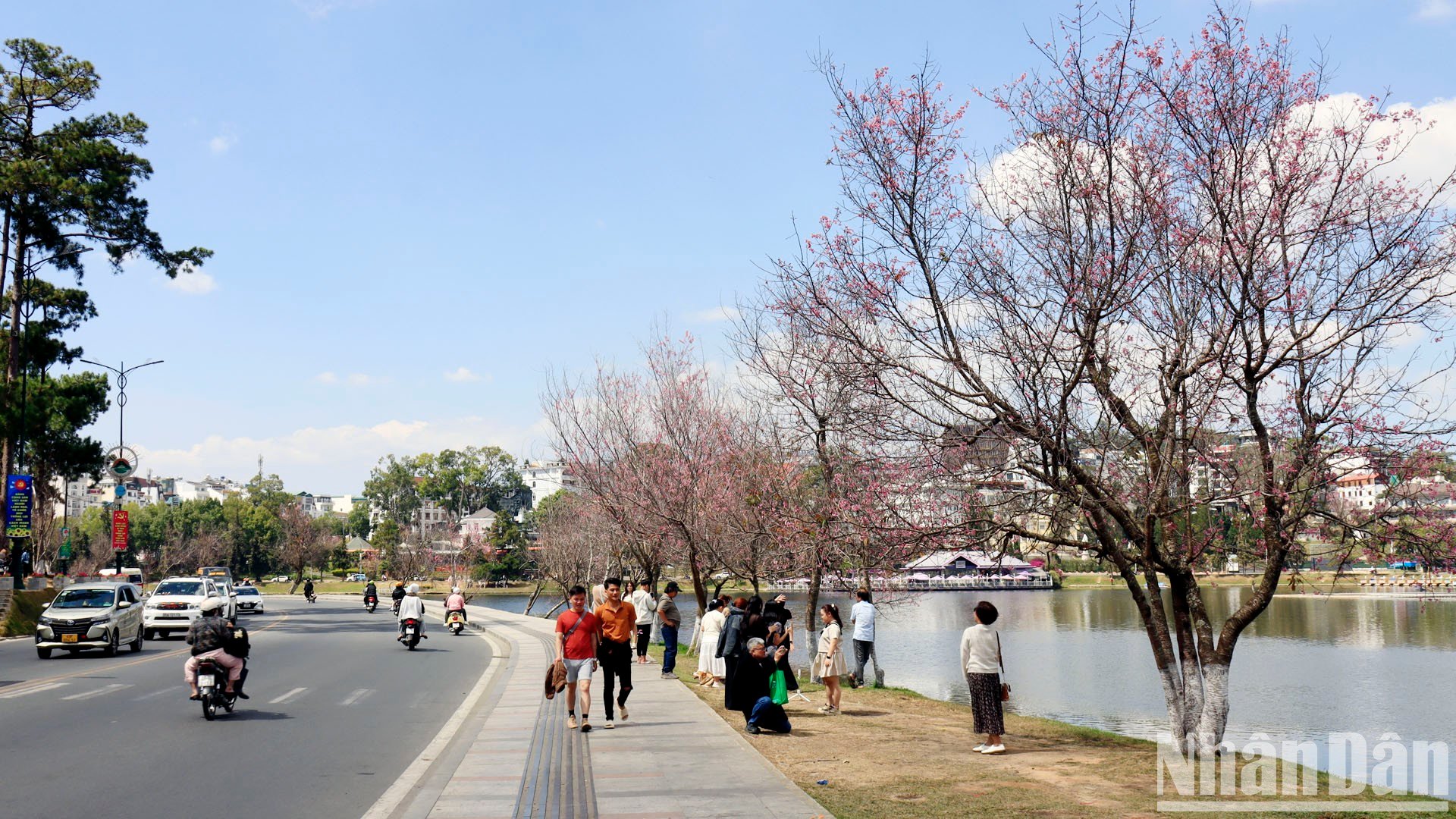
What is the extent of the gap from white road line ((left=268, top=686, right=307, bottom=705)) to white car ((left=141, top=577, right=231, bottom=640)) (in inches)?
658

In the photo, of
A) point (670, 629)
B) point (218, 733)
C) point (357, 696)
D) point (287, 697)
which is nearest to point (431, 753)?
point (218, 733)

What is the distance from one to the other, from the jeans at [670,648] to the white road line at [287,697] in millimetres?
6363

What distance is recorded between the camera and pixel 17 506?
132 feet

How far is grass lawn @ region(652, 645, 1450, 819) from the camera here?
9461mm

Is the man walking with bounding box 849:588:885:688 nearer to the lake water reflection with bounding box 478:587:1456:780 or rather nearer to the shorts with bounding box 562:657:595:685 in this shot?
the lake water reflection with bounding box 478:587:1456:780

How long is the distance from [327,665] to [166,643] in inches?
446

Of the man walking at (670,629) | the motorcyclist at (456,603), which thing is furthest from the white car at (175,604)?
the man walking at (670,629)

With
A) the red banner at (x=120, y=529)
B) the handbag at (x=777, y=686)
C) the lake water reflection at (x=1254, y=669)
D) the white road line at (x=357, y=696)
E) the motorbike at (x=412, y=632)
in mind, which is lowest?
the lake water reflection at (x=1254, y=669)

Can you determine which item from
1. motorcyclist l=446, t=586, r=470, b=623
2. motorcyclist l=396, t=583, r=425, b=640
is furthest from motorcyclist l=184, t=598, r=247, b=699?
motorcyclist l=446, t=586, r=470, b=623

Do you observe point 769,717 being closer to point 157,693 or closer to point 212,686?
point 212,686

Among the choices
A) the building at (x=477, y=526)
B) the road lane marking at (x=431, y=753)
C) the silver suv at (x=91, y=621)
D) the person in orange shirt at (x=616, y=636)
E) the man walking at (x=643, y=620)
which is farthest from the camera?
the building at (x=477, y=526)

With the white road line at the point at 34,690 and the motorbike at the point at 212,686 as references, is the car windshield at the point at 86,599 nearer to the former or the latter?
the white road line at the point at 34,690

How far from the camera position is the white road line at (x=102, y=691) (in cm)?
1744

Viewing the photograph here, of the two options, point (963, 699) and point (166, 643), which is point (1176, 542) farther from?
point (166, 643)
